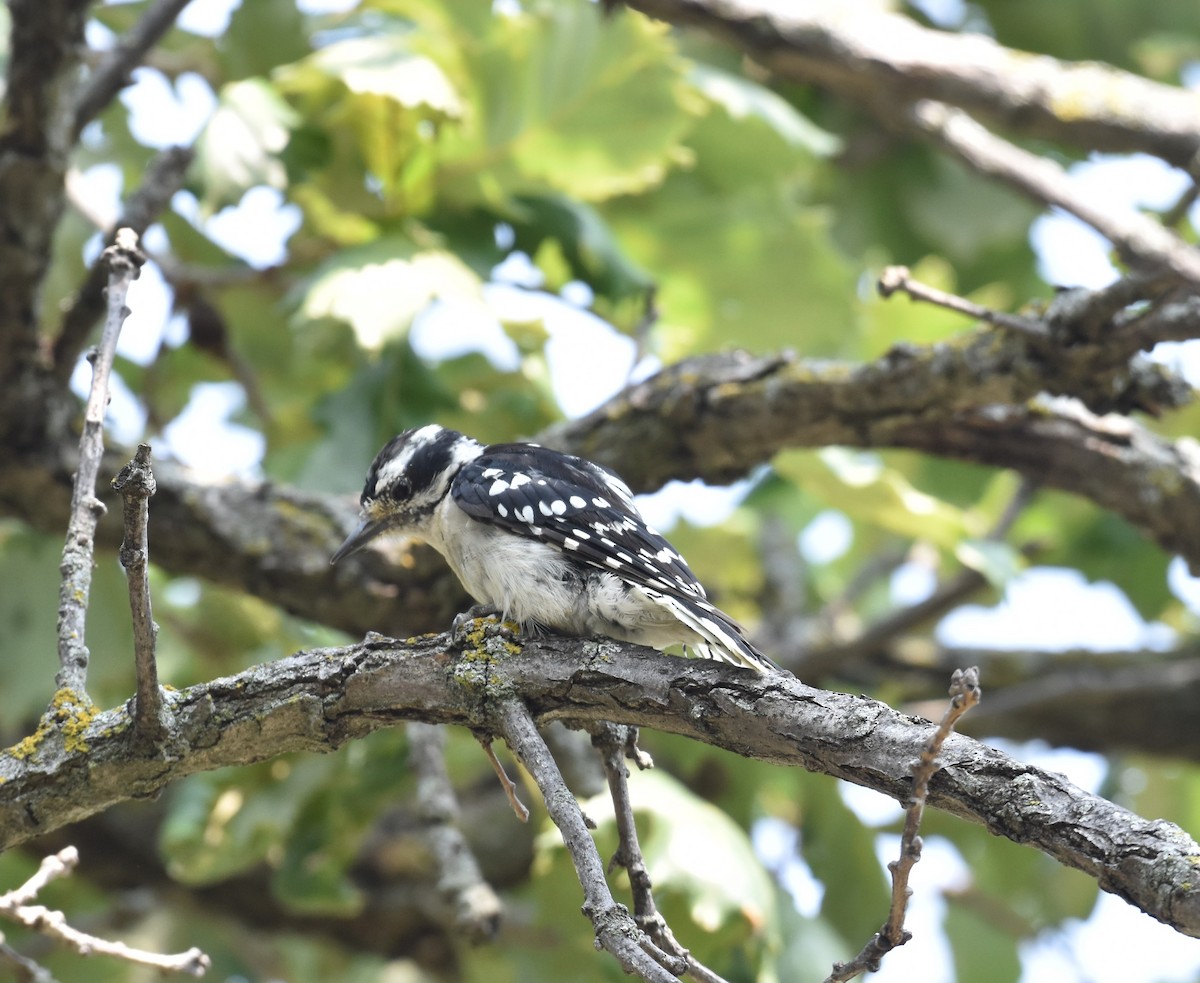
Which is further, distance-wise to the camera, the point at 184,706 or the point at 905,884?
the point at 184,706

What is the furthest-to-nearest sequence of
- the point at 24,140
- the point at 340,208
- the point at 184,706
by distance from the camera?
the point at 340,208
the point at 24,140
the point at 184,706

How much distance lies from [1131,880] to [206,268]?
4.19 metres

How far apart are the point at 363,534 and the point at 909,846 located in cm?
225

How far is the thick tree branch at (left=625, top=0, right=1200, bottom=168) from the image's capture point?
12.5ft

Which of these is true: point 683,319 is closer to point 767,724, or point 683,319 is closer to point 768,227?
point 768,227

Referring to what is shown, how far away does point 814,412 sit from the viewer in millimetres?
3750

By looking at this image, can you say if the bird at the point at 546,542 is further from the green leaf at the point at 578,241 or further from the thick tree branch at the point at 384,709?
the green leaf at the point at 578,241

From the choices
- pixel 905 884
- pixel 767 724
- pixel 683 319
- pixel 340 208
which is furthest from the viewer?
pixel 683 319

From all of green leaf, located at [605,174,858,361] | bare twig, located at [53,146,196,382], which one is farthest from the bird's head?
green leaf, located at [605,174,858,361]

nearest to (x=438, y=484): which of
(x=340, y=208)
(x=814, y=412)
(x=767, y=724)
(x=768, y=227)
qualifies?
(x=814, y=412)

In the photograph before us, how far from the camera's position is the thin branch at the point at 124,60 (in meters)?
3.82

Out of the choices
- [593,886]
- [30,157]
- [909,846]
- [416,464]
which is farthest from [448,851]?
[30,157]

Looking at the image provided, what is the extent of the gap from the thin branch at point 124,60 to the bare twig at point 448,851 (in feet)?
6.75

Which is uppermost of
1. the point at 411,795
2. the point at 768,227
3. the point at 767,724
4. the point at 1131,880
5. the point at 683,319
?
the point at 1131,880
